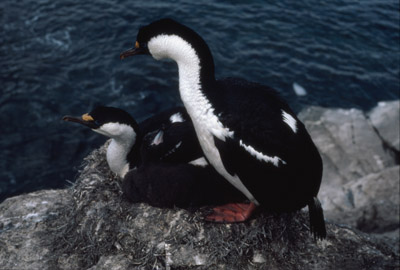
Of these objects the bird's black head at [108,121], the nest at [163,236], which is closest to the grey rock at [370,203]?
the nest at [163,236]

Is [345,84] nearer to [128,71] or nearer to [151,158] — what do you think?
[128,71]

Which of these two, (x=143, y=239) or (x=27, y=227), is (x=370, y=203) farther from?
(x=27, y=227)

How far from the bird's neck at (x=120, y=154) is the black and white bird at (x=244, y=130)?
1.00 m

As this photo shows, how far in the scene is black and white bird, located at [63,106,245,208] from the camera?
450 centimetres

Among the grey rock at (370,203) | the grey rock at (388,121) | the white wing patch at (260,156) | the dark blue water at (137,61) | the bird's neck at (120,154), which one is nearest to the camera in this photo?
the white wing patch at (260,156)

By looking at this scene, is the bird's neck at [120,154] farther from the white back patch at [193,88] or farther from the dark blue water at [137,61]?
the dark blue water at [137,61]

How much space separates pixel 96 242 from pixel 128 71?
247 inches

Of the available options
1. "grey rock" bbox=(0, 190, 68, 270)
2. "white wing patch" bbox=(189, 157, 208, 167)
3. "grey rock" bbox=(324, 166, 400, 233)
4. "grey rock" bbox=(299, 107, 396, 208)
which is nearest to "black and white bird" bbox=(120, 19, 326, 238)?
"white wing patch" bbox=(189, 157, 208, 167)

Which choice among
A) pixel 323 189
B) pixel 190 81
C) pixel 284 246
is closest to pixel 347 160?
pixel 323 189

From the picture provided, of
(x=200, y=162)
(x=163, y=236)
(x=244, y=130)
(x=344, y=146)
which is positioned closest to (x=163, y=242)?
(x=163, y=236)

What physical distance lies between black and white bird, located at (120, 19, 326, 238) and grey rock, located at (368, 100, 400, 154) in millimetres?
5955

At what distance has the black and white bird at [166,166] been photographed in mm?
4504

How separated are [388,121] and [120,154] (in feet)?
23.5

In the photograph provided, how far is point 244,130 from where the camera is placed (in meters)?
3.91
